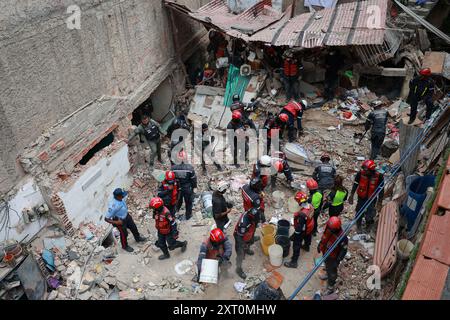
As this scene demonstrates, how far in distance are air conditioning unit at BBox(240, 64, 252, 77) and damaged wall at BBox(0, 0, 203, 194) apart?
9.66ft

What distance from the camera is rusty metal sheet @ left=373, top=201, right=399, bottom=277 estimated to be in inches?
227

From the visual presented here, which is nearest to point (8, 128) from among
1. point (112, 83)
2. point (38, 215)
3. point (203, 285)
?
point (38, 215)

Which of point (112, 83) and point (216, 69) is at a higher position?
point (112, 83)

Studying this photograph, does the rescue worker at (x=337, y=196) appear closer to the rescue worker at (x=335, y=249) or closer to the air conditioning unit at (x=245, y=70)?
the rescue worker at (x=335, y=249)

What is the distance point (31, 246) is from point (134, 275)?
1.96 meters

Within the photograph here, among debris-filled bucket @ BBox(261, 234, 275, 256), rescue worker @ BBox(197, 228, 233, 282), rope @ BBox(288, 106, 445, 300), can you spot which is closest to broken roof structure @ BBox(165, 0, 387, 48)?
rope @ BBox(288, 106, 445, 300)

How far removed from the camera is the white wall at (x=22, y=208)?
6.59 metres

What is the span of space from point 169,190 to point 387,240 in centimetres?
391

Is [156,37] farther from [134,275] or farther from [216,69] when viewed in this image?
[134,275]

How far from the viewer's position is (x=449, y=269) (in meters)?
4.03

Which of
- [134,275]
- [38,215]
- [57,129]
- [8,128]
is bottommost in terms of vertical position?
[134,275]

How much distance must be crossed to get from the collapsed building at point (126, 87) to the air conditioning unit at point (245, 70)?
4 centimetres

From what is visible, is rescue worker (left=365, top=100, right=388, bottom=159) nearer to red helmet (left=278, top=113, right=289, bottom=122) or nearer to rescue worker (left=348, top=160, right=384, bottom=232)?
red helmet (left=278, top=113, right=289, bottom=122)

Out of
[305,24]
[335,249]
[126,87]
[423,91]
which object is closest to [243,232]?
[335,249]
